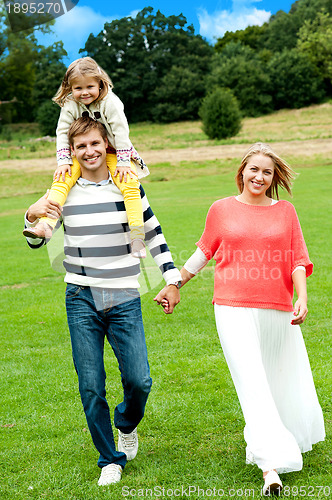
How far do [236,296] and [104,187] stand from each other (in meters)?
1.09

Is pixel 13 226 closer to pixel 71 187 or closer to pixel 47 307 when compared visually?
pixel 47 307

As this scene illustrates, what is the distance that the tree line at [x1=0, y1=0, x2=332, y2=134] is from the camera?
6588cm

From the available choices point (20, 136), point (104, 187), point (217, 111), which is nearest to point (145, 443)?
point (104, 187)

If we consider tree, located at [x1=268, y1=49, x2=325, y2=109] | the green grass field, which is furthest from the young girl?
tree, located at [x1=268, y1=49, x2=325, y2=109]

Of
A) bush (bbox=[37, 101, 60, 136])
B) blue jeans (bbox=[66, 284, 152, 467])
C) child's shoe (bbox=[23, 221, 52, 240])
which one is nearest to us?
child's shoe (bbox=[23, 221, 52, 240])

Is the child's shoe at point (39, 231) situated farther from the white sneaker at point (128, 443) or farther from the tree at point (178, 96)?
the tree at point (178, 96)

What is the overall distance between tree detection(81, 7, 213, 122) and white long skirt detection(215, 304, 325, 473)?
67.3 m

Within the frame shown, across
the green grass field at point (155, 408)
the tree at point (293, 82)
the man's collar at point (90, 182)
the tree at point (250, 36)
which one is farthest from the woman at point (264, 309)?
the tree at point (250, 36)

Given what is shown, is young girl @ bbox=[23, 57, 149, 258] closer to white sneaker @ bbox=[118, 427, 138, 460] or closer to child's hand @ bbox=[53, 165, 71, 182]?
child's hand @ bbox=[53, 165, 71, 182]

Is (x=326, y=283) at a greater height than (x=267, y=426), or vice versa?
(x=267, y=426)

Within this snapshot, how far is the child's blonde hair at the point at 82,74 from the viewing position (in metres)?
3.71

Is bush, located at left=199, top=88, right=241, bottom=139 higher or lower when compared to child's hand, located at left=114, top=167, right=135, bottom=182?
higher

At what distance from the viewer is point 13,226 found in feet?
63.2

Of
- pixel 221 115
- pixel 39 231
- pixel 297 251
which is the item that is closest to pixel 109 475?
pixel 39 231
